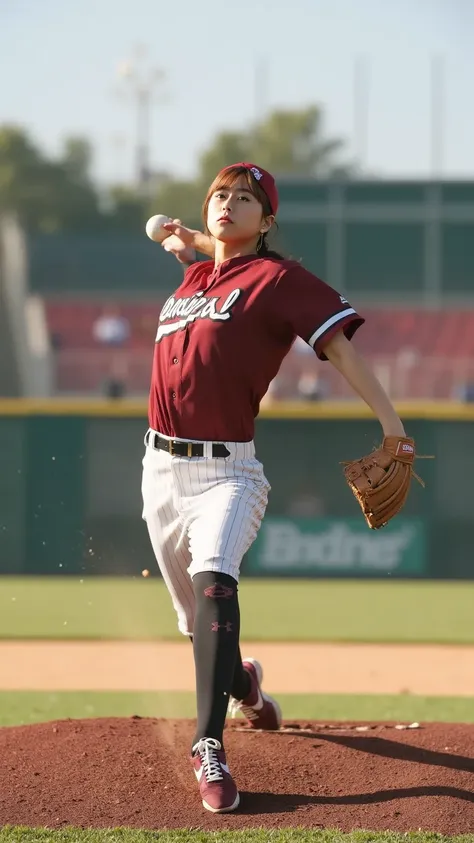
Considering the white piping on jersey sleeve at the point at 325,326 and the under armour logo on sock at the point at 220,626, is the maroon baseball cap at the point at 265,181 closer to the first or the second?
the white piping on jersey sleeve at the point at 325,326

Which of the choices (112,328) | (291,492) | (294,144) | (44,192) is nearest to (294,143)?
(294,144)

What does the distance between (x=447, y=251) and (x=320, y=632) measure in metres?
36.1

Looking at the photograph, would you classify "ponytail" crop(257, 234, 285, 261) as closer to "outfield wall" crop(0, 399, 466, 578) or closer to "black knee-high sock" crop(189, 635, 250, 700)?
"black knee-high sock" crop(189, 635, 250, 700)

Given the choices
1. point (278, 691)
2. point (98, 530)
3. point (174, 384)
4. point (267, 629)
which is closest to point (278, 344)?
point (174, 384)

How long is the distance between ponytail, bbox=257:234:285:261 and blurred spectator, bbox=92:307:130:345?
3742cm

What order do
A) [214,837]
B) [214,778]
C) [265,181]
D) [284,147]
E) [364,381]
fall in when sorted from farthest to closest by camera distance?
[284,147], [265,181], [364,381], [214,778], [214,837]

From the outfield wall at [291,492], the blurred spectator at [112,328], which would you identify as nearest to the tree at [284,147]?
the blurred spectator at [112,328]

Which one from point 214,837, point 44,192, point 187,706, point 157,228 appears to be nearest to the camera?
point 214,837

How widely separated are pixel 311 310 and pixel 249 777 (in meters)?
1.21

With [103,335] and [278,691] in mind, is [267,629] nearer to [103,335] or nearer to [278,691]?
[278,691]

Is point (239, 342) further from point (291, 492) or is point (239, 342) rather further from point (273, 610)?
point (291, 492)

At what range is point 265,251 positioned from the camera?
3.64 meters

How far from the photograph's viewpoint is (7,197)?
5450 centimetres

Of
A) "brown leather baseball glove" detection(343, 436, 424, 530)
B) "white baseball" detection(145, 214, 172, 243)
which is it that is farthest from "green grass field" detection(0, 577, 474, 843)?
"white baseball" detection(145, 214, 172, 243)
